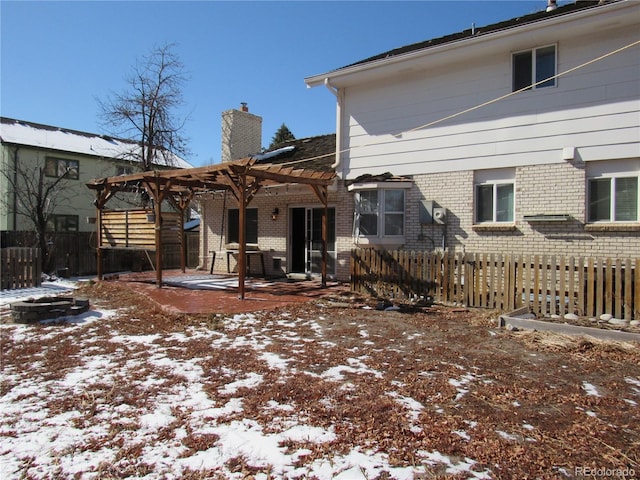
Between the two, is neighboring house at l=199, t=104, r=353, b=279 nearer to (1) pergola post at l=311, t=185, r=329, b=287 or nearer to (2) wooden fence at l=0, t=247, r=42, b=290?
(1) pergola post at l=311, t=185, r=329, b=287

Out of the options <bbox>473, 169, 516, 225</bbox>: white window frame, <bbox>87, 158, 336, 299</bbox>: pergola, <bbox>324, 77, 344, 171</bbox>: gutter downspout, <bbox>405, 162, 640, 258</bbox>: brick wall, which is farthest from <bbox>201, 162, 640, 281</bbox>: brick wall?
<bbox>87, 158, 336, 299</bbox>: pergola

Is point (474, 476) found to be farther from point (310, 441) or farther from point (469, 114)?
point (469, 114)

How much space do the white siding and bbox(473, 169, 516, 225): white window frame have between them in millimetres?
206

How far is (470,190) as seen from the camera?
32.9 feet

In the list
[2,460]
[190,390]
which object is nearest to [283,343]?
[190,390]

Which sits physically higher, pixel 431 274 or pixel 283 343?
pixel 431 274

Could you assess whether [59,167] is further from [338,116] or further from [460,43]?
[460,43]

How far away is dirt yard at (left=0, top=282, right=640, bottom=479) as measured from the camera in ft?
9.39

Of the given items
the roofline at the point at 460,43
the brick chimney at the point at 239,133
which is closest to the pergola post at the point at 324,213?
the roofline at the point at 460,43

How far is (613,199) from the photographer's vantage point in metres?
8.36

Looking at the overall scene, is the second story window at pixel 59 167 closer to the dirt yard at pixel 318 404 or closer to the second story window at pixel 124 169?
the second story window at pixel 124 169

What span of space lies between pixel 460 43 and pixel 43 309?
10.3 meters

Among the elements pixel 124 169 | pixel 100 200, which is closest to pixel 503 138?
pixel 100 200

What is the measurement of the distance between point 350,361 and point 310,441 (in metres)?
2.00
